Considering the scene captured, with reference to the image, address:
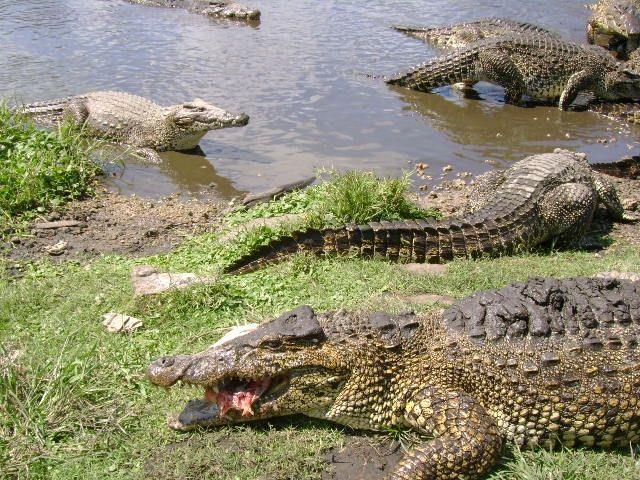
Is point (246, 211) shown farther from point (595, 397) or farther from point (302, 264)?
point (595, 397)

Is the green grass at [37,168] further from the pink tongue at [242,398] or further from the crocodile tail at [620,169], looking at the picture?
the crocodile tail at [620,169]

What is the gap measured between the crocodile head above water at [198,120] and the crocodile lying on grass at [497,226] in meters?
3.68

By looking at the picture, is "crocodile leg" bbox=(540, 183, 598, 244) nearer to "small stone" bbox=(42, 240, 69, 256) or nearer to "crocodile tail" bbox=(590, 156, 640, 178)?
"crocodile tail" bbox=(590, 156, 640, 178)

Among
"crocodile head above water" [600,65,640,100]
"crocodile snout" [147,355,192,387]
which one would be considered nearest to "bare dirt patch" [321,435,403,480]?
"crocodile snout" [147,355,192,387]

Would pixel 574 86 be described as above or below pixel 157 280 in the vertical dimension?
above

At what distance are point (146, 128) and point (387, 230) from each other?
5.30 m

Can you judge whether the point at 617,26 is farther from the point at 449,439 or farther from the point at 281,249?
the point at 449,439

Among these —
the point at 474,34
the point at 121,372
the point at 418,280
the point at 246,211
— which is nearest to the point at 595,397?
the point at 418,280

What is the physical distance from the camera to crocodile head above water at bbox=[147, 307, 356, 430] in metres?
3.58

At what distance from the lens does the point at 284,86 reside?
39.0 feet

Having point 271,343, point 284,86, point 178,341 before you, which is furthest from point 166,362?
point 284,86

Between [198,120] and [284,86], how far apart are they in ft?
8.67

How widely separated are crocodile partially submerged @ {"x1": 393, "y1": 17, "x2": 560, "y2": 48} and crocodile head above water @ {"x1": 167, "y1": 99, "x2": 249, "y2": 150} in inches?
272

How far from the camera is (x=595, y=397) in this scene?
354 cm
